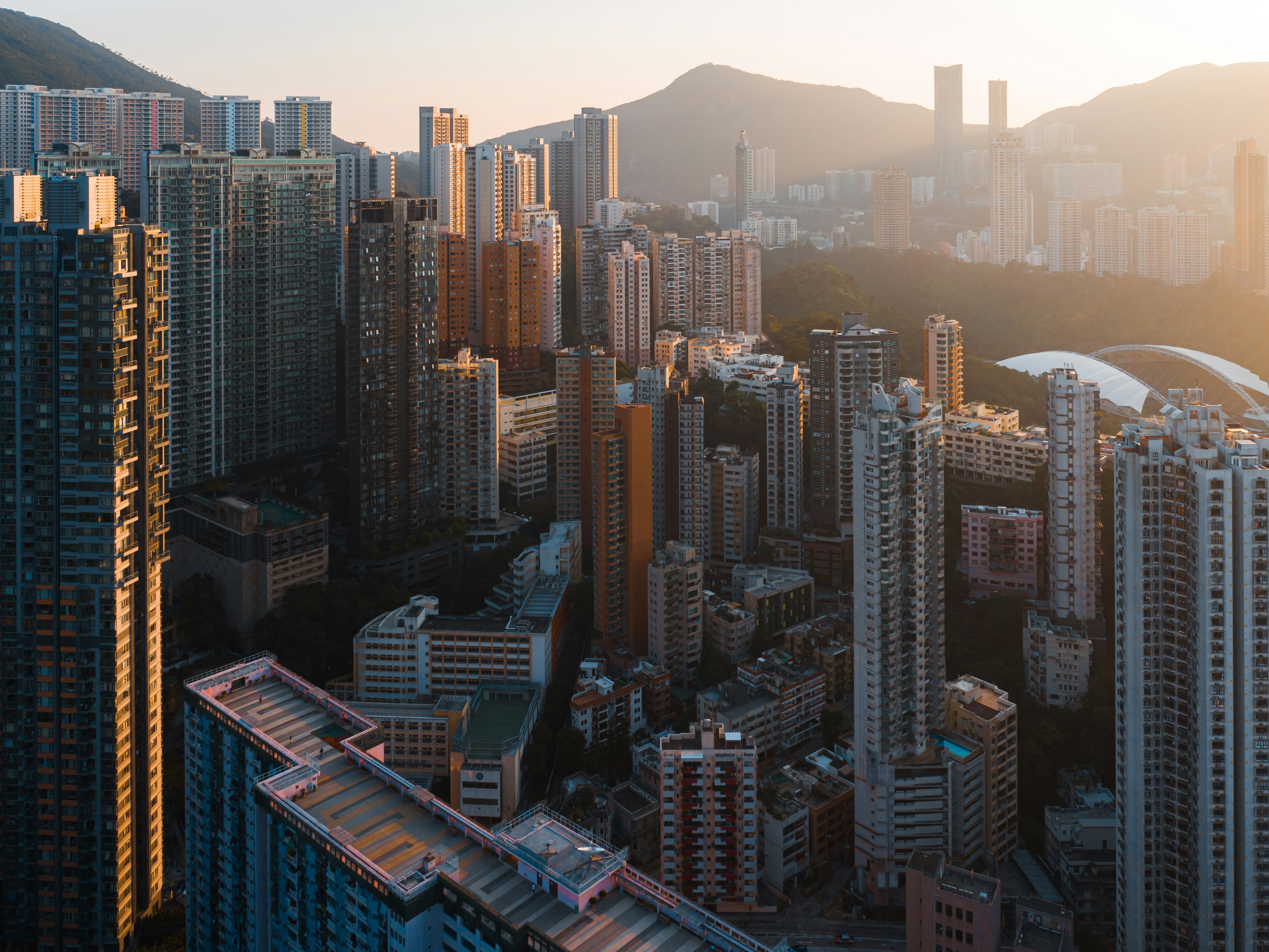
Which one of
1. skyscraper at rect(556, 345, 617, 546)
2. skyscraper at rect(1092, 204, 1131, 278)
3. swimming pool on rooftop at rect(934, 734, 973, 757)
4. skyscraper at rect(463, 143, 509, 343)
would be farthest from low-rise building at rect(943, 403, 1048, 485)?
skyscraper at rect(1092, 204, 1131, 278)

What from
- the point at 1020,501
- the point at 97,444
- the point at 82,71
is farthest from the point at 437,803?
the point at 82,71

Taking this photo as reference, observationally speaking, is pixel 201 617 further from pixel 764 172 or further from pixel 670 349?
pixel 764 172

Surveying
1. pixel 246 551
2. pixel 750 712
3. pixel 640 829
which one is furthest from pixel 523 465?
pixel 640 829

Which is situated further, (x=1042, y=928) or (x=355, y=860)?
(x=1042, y=928)

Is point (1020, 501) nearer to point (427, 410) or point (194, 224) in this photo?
point (427, 410)

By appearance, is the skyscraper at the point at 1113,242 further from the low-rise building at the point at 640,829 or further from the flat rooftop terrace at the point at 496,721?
the low-rise building at the point at 640,829
